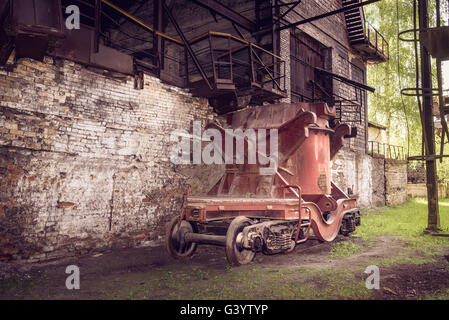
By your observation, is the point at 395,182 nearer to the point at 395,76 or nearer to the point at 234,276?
the point at 395,76

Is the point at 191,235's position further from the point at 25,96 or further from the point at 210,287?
the point at 25,96

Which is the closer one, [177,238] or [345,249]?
[177,238]

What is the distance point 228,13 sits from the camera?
379 inches

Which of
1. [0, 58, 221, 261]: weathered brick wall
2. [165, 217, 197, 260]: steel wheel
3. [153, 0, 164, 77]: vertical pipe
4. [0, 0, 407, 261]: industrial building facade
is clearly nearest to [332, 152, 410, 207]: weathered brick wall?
[0, 0, 407, 261]: industrial building facade

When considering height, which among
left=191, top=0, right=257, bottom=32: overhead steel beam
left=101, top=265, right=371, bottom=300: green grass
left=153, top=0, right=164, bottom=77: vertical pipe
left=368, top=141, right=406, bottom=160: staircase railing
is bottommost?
left=101, top=265, right=371, bottom=300: green grass

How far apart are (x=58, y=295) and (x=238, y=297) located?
221 centimetres

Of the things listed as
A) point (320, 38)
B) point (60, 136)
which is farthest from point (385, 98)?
point (60, 136)

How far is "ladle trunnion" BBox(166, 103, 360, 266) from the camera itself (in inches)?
203

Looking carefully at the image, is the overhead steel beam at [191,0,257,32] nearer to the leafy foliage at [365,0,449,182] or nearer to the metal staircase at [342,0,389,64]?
the metal staircase at [342,0,389,64]

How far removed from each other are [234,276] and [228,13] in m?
7.74

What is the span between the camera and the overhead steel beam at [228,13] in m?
8.96

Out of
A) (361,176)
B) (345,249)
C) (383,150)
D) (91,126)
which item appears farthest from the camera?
(383,150)

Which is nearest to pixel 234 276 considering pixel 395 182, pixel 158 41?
pixel 158 41

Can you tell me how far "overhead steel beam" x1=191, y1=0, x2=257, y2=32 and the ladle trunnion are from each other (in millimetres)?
3612
